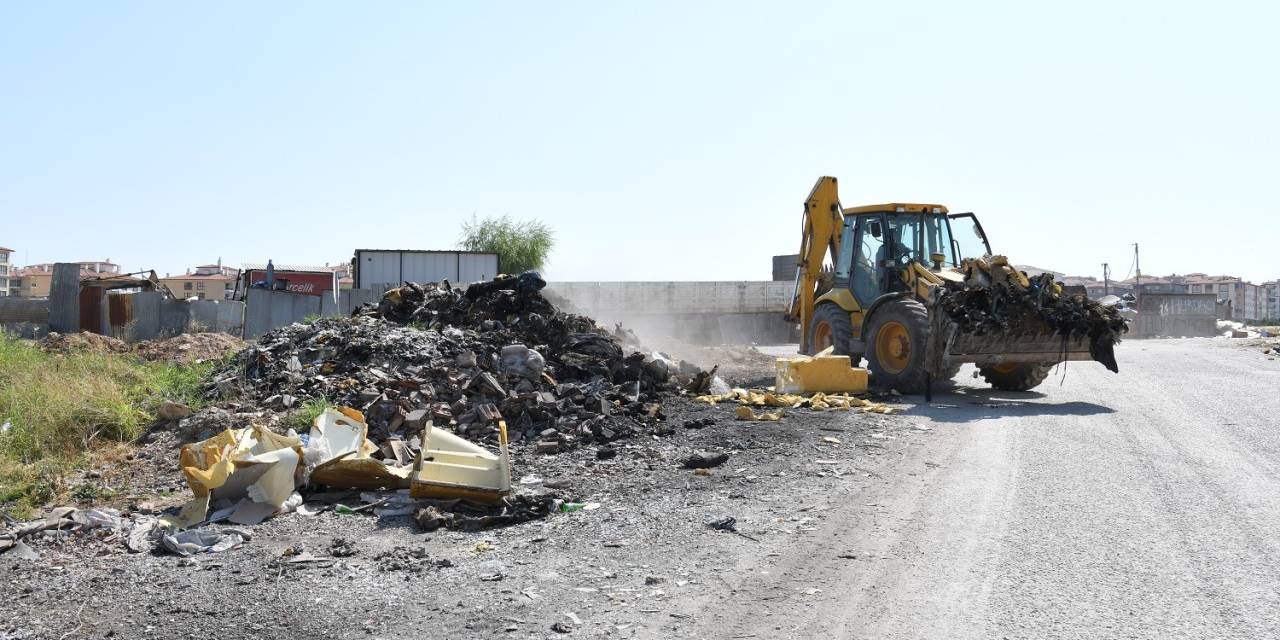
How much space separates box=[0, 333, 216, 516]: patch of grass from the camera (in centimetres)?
804

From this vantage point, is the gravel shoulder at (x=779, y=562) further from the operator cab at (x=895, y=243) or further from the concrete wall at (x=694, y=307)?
the concrete wall at (x=694, y=307)

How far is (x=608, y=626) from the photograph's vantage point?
448 cm

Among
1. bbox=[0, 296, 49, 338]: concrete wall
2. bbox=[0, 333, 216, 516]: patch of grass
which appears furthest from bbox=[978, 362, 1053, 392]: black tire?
bbox=[0, 296, 49, 338]: concrete wall

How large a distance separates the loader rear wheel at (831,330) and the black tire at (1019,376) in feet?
6.41

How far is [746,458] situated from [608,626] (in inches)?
164

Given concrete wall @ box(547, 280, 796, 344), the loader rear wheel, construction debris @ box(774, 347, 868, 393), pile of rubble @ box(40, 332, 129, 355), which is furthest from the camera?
concrete wall @ box(547, 280, 796, 344)

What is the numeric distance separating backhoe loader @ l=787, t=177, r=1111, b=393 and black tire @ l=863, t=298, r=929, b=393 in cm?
1

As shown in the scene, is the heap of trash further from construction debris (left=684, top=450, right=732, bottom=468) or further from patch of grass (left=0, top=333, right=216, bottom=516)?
patch of grass (left=0, top=333, right=216, bottom=516)

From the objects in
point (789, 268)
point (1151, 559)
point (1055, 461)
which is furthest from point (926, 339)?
point (789, 268)

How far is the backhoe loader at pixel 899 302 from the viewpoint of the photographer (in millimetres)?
12500

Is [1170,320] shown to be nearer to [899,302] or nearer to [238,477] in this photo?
[899,302]

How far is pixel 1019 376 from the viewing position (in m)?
14.0

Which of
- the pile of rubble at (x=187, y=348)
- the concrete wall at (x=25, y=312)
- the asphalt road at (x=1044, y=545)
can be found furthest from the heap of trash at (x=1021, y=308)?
the concrete wall at (x=25, y=312)

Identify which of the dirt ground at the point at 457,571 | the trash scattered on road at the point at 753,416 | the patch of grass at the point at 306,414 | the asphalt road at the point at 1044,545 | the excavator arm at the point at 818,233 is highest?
the excavator arm at the point at 818,233
